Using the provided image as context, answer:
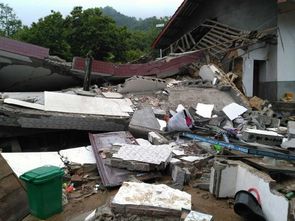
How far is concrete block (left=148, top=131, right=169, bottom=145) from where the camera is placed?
6.22m

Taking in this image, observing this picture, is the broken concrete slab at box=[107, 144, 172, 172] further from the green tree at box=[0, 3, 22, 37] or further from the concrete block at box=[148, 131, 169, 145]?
the green tree at box=[0, 3, 22, 37]

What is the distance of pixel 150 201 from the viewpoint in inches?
143

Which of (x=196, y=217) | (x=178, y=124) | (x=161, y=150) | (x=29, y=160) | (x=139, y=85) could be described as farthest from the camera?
(x=139, y=85)

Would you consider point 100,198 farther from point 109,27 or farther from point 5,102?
point 109,27

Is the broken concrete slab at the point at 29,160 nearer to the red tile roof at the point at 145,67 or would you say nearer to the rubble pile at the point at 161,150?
the rubble pile at the point at 161,150

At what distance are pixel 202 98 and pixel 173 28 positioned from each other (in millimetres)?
8822

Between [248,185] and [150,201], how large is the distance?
1.33m

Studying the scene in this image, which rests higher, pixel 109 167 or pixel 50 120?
pixel 50 120

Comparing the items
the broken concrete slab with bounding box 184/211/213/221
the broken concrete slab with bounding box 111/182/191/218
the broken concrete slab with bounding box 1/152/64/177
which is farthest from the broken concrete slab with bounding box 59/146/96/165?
the broken concrete slab with bounding box 184/211/213/221

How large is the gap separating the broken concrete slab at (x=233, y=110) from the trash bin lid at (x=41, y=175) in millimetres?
5652

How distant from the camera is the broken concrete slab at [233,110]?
8484mm

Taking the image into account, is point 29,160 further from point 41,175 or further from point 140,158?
point 140,158

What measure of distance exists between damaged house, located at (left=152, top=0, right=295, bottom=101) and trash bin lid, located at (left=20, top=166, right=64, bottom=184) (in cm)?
914

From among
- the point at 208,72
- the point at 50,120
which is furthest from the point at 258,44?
the point at 50,120
